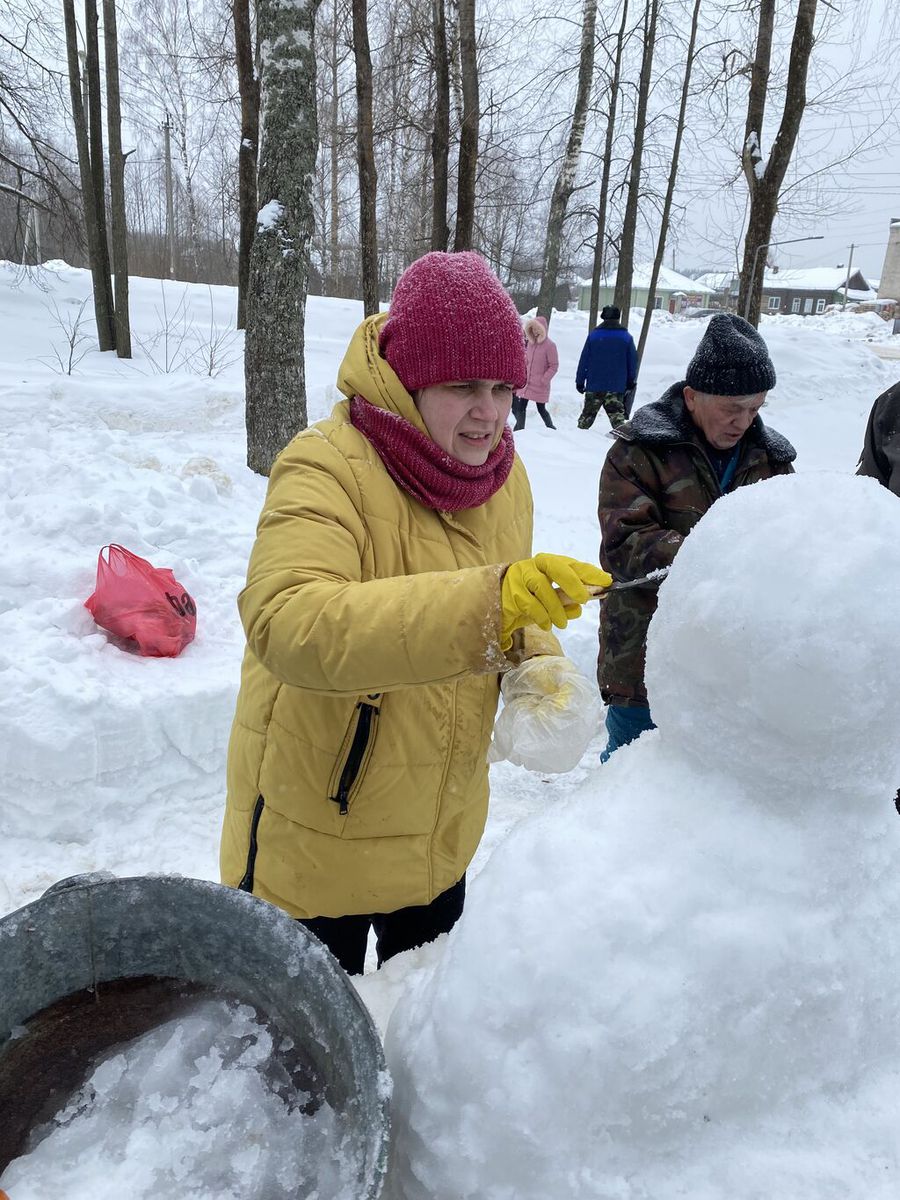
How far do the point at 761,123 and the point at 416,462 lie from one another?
9867 millimetres

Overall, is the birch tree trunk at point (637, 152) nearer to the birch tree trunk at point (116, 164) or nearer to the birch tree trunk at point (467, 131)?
the birch tree trunk at point (467, 131)

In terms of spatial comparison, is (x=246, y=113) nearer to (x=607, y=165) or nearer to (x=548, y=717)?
(x=607, y=165)

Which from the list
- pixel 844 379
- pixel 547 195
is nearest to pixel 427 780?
pixel 547 195

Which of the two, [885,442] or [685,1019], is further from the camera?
[885,442]

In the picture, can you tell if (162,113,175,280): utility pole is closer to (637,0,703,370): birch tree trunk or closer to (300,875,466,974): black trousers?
(637,0,703,370): birch tree trunk

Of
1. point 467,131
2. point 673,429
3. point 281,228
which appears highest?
point 467,131

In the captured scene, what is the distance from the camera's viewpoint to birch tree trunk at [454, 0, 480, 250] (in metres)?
9.79

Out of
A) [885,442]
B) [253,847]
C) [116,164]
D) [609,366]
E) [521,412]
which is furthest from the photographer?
[116,164]

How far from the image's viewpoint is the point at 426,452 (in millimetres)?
1469

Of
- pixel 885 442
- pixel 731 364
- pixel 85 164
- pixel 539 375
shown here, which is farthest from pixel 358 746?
pixel 85 164

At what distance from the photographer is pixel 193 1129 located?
3.07 feet

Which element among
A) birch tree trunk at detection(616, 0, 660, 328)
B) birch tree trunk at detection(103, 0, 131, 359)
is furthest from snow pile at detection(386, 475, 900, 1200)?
birch tree trunk at detection(616, 0, 660, 328)

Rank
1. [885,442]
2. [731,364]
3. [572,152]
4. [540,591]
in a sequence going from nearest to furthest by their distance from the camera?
1. [540,591]
2. [731,364]
3. [885,442]
4. [572,152]

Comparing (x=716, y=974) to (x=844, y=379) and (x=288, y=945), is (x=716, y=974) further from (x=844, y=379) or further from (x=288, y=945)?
(x=844, y=379)
